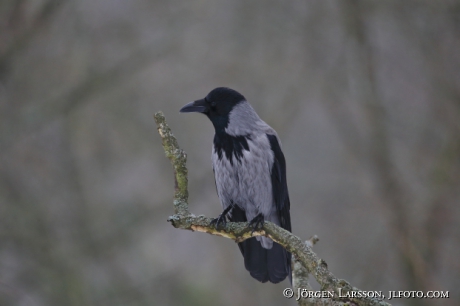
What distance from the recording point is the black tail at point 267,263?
496 cm

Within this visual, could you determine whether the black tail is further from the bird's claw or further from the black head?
the black head

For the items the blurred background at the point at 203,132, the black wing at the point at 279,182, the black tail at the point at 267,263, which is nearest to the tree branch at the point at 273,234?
the black tail at the point at 267,263

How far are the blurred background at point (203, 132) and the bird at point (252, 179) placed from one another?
2.77m

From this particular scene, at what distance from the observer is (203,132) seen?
407 inches

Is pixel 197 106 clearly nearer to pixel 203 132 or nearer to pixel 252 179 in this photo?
pixel 252 179

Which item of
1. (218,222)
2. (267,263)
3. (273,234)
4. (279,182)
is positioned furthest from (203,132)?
(273,234)

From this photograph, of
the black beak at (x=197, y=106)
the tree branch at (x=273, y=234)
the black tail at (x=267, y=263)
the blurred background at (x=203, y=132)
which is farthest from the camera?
the blurred background at (x=203, y=132)

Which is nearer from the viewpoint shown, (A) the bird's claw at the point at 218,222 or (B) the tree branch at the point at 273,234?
(B) the tree branch at the point at 273,234

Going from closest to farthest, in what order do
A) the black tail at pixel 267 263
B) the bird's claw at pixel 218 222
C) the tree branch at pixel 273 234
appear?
the tree branch at pixel 273 234 → the bird's claw at pixel 218 222 → the black tail at pixel 267 263

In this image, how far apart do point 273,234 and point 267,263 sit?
1314mm

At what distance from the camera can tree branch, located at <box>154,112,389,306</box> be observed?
3.14 meters

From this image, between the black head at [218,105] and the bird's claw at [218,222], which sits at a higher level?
the black head at [218,105]

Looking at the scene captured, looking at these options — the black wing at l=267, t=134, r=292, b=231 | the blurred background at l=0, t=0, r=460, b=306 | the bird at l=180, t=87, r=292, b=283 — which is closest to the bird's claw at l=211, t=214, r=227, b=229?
the bird at l=180, t=87, r=292, b=283

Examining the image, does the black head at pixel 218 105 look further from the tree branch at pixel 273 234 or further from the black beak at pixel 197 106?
the tree branch at pixel 273 234
